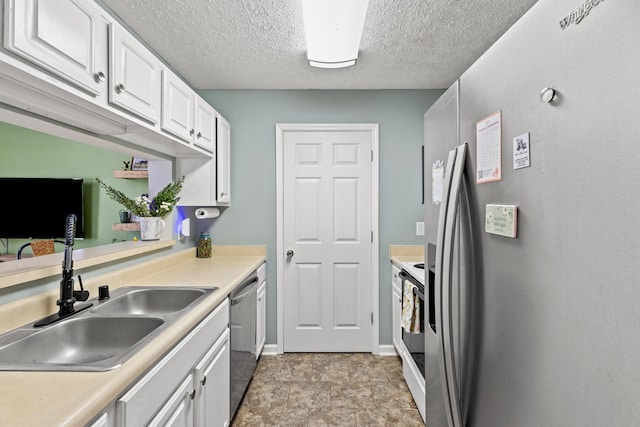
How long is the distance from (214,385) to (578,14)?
6.10 ft

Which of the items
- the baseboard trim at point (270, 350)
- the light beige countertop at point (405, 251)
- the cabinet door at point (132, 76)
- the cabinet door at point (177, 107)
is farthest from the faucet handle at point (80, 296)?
the light beige countertop at point (405, 251)

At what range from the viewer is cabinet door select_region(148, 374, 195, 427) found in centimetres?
107

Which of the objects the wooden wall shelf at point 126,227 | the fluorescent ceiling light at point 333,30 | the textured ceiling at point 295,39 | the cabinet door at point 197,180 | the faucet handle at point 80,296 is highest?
the textured ceiling at point 295,39

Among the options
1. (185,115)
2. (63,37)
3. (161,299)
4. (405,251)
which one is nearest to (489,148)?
(63,37)

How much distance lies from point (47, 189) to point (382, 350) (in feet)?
9.84

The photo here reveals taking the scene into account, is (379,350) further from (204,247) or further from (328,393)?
(204,247)

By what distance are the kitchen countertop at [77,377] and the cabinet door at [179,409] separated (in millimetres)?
202

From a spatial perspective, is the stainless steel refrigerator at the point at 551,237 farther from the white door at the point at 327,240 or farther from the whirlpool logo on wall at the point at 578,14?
the white door at the point at 327,240

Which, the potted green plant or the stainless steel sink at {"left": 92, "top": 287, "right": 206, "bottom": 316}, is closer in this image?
the stainless steel sink at {"left": 92, "top": 287, "right": 206, "bottom": 316}

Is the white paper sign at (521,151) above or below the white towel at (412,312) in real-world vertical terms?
above

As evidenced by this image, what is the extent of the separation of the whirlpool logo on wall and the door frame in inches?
94.5

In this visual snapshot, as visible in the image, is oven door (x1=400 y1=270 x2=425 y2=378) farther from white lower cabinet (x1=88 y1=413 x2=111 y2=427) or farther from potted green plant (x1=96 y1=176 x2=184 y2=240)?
potted green plant (x1=96 y1=176 x2=184 y2=240)

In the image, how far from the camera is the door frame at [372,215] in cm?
298

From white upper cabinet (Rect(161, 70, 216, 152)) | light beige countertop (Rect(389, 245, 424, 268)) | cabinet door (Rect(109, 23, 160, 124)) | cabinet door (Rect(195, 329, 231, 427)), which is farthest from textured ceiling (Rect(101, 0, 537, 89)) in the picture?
cabinet door (Rect(195, 329, 231, 427))
